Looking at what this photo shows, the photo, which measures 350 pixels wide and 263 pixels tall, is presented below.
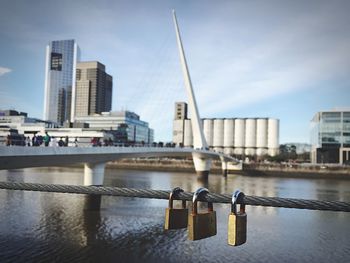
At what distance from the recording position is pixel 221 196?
2.15 m

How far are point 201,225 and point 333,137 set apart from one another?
84.8m

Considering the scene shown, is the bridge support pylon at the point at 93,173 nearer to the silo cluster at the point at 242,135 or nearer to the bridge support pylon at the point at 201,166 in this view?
the bridge support pylon at the point at 201,166

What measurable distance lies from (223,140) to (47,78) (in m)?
111

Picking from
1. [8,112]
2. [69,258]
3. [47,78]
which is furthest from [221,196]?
[47,78]

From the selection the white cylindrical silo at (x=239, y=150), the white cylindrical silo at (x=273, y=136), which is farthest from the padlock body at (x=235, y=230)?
the white cylindrical silo at (x=239, y=150)

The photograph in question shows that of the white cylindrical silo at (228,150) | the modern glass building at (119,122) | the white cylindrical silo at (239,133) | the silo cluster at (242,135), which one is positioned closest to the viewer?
the modern glass building at (119,122)

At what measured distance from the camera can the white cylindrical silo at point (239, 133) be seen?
128 metres

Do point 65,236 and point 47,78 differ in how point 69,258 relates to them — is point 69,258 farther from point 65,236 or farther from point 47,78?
point 47,78

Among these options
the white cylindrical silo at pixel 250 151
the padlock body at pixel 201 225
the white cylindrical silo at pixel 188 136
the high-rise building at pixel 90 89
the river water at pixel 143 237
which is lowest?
the river water at pixel 143 237

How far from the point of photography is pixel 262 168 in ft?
221

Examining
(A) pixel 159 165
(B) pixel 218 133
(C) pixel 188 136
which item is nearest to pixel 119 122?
(C) pixel 188 136

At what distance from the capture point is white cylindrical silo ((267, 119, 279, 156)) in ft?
394

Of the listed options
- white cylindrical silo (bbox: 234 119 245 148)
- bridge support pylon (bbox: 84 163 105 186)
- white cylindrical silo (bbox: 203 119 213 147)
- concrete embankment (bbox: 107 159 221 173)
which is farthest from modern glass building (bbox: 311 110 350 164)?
bridge support pylon (bbox: 84 163 105 186)

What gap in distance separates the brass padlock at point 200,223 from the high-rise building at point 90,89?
154851mm
